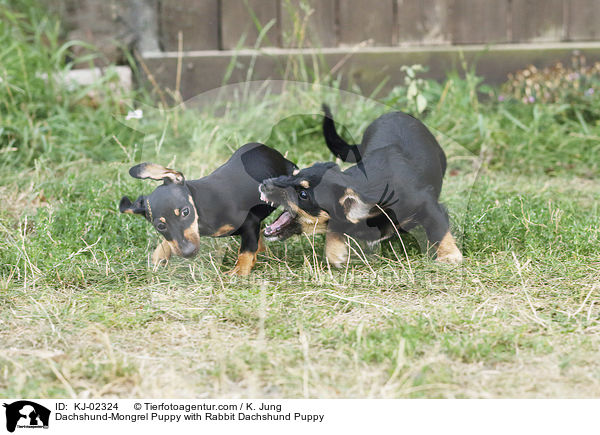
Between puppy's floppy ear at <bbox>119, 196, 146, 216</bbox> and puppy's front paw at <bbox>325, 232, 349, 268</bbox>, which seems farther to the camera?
puppy's front paw at <bbox>325, 232, 349, 268</bbox>

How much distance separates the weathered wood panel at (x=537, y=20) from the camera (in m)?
5.91

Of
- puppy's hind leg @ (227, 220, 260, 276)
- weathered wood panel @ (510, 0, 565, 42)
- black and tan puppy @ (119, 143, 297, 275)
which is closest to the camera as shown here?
black and tan puppy @ (119, 143, 297, 275)

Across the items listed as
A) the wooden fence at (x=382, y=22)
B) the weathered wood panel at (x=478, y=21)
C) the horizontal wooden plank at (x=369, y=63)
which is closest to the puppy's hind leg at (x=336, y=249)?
the horizontal wooden plank at (x=369, y=63)

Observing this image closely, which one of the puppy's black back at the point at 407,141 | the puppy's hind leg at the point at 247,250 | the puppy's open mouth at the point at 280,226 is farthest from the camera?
the puppy's black back at the point at 407,141

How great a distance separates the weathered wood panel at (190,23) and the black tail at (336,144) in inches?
122

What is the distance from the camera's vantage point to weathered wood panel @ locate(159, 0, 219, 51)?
230 inches

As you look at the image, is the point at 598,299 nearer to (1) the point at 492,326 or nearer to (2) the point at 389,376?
(1) the point at 492,326

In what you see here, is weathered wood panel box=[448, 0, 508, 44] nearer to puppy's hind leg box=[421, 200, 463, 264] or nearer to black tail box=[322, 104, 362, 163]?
black tail box=[322, 104, 362, 163]

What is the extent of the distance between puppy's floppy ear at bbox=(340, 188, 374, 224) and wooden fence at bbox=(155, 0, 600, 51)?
342 centimetres

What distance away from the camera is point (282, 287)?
284 centimetres

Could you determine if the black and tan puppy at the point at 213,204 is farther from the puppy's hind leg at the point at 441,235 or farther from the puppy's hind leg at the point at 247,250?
the puppy's hind leg at the point at 441,235
